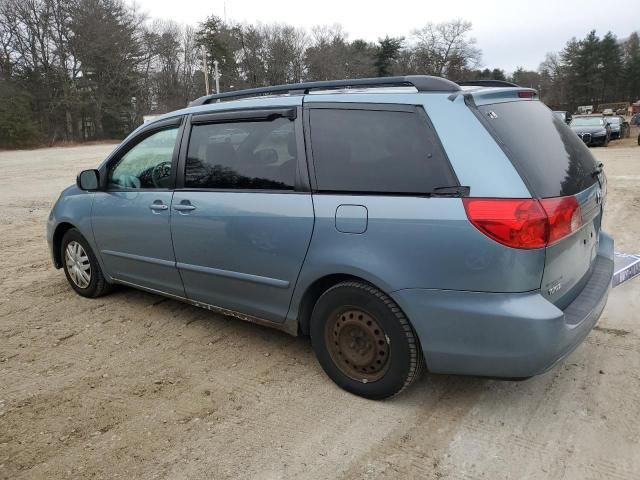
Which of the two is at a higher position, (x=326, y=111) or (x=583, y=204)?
(x=326, y=111)

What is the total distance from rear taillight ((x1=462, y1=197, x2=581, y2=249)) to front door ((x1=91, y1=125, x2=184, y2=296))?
232 centimetres

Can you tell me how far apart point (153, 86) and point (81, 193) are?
65820mm

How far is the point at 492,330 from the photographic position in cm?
250

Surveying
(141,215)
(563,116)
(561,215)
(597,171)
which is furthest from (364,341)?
(563,116)

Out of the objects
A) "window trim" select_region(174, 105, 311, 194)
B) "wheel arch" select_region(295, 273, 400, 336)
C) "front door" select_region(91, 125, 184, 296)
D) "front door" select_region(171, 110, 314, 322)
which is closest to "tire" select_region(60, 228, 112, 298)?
"front door" select_region(91, 125, 184, 296)

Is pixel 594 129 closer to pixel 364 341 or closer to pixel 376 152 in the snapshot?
pixel 376 152

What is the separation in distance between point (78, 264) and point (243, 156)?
2386 mm

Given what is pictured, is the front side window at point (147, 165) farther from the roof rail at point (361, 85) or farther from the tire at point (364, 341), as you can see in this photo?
the tire at point (364, 341)

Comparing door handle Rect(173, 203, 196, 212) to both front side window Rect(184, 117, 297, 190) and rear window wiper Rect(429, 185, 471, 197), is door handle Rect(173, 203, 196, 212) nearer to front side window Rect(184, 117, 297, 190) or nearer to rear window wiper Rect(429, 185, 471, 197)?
front side window Rect(184, 117, 297, 190)

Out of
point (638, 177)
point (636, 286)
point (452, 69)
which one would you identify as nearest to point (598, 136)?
point (638, 177)

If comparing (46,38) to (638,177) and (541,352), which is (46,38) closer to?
(638,177)

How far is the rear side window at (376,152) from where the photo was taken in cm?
266

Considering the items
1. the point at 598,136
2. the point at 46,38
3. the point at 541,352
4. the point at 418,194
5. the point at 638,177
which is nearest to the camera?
the point at 541,352

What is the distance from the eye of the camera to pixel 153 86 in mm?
64938
